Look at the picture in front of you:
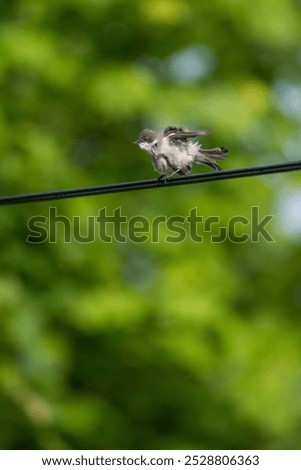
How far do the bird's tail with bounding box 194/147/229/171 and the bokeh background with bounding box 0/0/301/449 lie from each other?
264 centimetres

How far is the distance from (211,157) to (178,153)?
0.13m

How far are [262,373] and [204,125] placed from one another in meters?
1.57

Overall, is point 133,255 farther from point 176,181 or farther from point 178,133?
point 176,181

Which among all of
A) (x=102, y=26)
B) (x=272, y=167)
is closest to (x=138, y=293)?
(x=102, y=26)

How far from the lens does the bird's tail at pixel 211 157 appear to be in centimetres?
354

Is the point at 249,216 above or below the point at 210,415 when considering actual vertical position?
above

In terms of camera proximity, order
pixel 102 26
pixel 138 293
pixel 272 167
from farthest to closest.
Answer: pixel 102 26
pixel 138 293
pixel 272 167

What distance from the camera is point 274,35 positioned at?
7.05 m

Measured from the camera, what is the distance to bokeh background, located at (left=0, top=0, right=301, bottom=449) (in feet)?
20.9

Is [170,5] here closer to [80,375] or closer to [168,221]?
[168,221]

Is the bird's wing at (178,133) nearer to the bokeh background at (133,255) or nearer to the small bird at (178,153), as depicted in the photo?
the small bird at (178,153)

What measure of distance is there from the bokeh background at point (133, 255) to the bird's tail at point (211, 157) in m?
2.64
